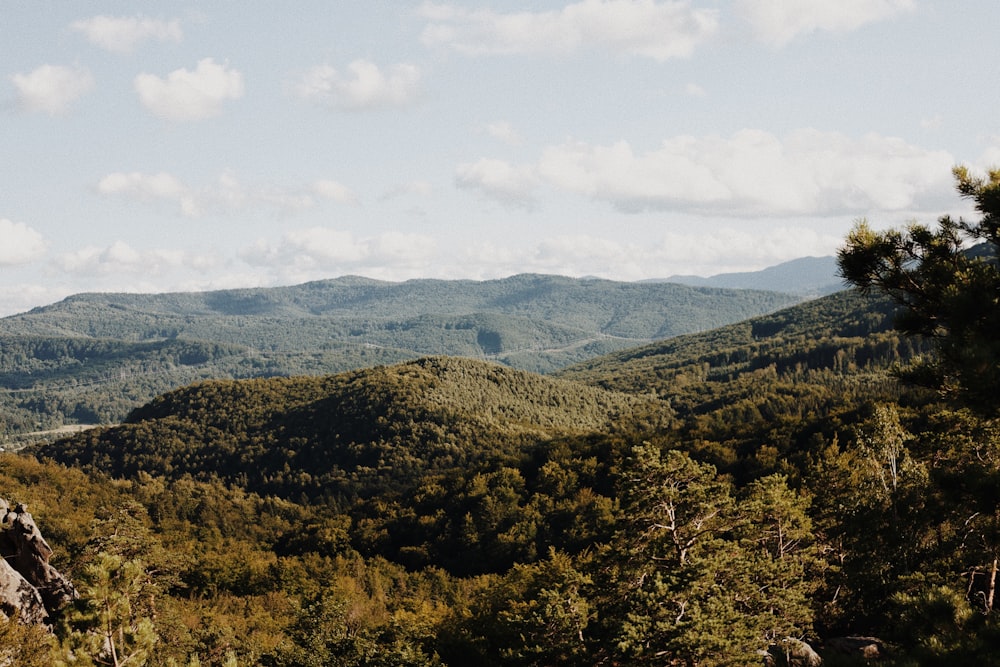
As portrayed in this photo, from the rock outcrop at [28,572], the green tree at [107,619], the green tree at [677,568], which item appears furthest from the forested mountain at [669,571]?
the rock outcrop at [28,572]

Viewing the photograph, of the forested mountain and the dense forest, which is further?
the forested mountain

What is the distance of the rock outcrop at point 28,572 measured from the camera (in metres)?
29.6

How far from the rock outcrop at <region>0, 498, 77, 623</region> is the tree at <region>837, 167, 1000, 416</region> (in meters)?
36.8

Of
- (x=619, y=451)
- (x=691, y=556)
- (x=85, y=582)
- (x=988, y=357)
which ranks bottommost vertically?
(x=619, y=451)

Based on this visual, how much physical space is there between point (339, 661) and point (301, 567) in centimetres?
4727

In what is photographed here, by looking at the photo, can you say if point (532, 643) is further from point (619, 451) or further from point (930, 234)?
point (619, 451)

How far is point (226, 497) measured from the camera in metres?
164

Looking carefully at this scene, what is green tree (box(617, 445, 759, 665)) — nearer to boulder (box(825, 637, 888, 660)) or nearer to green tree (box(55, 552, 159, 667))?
boulder (box(825, 637, 888, 660))

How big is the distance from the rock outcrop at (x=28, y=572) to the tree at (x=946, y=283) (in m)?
36.8

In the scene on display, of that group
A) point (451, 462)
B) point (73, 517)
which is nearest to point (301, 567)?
point (73, 517)

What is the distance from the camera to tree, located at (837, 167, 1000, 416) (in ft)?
45.3

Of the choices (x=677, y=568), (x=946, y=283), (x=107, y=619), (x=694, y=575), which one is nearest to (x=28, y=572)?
(x=107, y=619)

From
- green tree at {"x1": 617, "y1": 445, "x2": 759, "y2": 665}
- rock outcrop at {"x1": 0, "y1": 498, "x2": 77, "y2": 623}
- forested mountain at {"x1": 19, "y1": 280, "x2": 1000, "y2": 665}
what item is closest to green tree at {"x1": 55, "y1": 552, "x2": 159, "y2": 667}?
forested mountain at {"x1": 19, "y1": 280, "x2": 1000, "y2": 665}

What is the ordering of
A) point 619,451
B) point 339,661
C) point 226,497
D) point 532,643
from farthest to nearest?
1. point 226,497
2. point 619,451
3. point 339,661
4. point 532,643
